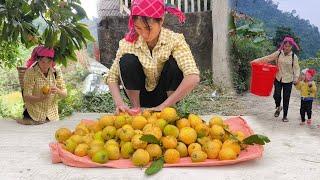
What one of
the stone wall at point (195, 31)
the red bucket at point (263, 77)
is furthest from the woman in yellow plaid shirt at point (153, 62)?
the stone wall at point (195, 31)

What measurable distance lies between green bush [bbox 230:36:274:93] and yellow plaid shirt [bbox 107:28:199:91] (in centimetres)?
408

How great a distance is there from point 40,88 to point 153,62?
4.18 feet

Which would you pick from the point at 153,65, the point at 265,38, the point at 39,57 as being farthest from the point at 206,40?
the point at 153,65

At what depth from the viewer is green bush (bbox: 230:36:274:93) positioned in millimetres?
6991

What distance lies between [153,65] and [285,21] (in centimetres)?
273

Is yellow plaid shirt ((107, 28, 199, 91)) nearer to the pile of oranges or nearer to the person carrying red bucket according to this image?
the pile of oranges

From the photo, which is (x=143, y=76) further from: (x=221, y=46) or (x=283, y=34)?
(x=221, y=46)

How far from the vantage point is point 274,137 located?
2758mm

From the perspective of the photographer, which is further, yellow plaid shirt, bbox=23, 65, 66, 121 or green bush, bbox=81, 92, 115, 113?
green bush, bbox=81, 92, 115, 113

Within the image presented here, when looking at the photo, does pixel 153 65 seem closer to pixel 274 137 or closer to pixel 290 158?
pixel 274 137

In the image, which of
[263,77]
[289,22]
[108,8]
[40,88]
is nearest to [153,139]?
[40,88]

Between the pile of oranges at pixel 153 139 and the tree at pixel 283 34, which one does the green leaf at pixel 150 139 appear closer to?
the pile of oranges at pixel 153 139

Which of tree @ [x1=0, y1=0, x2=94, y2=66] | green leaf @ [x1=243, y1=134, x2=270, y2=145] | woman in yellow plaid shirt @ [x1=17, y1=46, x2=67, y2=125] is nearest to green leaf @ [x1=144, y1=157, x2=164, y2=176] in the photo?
green leaf @ [x1=243, y1=134, x2=270, y2=145]

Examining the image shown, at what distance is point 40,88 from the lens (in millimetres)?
3855
